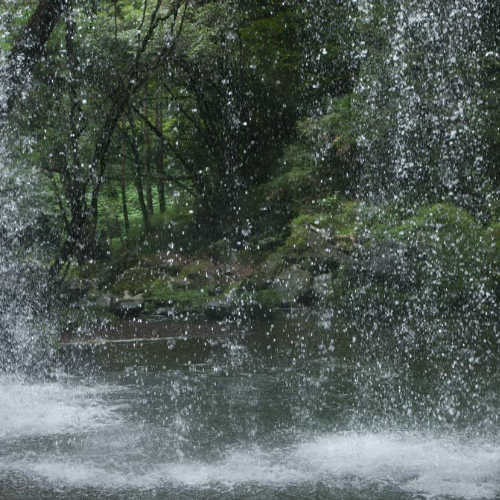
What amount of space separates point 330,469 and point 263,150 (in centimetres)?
1173

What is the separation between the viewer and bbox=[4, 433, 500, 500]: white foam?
365 cm

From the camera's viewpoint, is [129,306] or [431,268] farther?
[129,306]

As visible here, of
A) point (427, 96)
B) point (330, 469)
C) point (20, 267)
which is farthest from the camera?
point (427, 96)

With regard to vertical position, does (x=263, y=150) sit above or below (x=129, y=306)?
above

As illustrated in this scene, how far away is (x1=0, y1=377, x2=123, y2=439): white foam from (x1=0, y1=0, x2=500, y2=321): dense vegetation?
338 cm

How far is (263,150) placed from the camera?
49.6ft

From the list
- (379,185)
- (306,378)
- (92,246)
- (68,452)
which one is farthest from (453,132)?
(68,452)

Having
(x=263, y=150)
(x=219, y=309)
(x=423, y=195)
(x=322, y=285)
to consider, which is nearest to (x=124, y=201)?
(x=263, y=150)

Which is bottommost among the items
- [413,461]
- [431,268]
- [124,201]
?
[413,461]

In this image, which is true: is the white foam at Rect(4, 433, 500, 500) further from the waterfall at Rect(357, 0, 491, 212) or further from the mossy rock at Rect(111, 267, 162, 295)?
the mossy rock at Rect(111, 267, 162, 295)

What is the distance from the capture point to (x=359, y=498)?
3439 mm

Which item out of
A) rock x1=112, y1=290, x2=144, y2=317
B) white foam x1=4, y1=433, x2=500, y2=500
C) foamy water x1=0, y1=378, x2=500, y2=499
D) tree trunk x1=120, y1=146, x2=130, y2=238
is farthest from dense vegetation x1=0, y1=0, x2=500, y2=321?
white foam x1=4, y1=433, x2=500, y2=500

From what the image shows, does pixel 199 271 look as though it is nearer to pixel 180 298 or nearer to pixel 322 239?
pixel 180 298

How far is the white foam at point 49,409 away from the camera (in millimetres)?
4883
